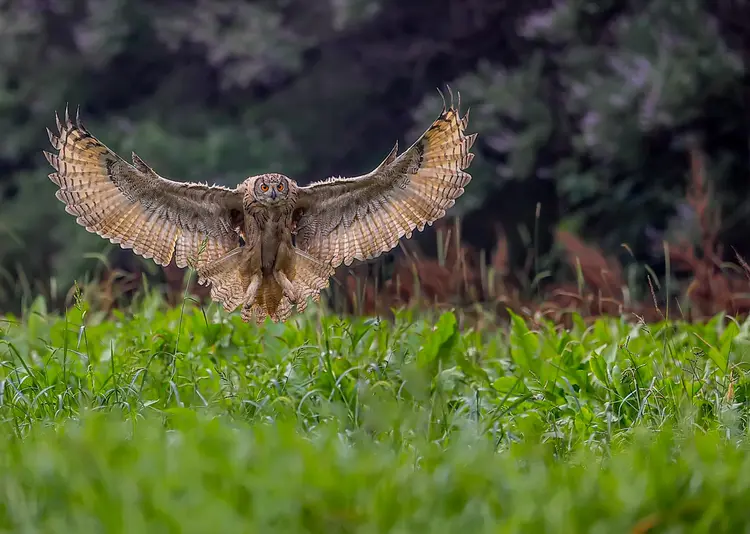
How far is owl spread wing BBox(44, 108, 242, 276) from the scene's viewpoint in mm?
4578

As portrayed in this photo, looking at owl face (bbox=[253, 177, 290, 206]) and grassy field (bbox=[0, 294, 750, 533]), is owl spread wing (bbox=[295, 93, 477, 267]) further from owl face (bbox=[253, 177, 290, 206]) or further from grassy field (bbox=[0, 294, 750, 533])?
grassy field (bbox=[0, 294, 750, 533])

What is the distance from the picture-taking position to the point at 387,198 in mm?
4680

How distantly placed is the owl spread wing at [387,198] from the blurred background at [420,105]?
161 inches

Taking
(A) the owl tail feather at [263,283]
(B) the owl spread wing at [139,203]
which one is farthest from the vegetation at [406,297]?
(B) the owl spread wing at [139,203]

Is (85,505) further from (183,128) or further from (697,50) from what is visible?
(183,128)

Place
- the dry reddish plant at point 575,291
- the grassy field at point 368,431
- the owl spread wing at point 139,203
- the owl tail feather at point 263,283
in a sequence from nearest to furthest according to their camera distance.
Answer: the grassy field at point 368,431, the owl spread wing at point 139,203, the owl tail feather at point 263,283, the dry reddish plant at point 575,291

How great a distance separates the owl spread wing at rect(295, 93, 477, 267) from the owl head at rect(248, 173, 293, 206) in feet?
0.36

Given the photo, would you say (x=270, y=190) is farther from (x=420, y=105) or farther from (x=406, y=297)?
(x=420, y=105)

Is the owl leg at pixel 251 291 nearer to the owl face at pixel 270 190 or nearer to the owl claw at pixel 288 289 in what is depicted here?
the owl claw at pixel 288 289

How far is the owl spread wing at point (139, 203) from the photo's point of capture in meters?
4.58

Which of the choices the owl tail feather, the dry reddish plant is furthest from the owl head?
the dry reddish plant

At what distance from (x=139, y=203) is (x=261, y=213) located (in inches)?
21.7

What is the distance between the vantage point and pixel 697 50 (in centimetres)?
1045

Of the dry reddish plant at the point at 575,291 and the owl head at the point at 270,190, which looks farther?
the dry reddish plant at the point at 575,291
